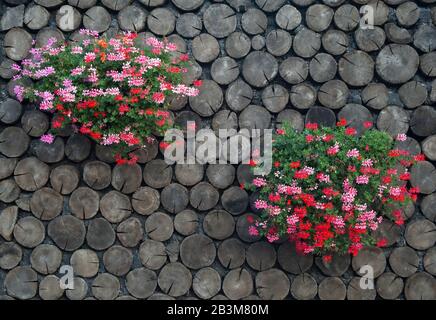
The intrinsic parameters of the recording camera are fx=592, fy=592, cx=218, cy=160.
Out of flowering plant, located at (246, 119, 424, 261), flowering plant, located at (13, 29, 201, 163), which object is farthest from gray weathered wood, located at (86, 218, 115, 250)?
flowering plant, located at (246, 119, 424, 261)

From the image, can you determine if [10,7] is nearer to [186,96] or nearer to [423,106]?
[186,96]

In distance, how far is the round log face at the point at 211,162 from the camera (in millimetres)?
3799

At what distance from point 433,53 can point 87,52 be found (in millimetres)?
2213

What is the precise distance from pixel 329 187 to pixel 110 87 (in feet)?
4.68

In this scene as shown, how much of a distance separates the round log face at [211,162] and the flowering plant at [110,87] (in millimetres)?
188

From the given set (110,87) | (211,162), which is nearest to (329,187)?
(211,162)

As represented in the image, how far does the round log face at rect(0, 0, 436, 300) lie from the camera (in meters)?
3.80

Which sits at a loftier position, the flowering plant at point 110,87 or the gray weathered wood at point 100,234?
the flowering plant at point 110,87

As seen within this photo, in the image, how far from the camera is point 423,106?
3.87 metres

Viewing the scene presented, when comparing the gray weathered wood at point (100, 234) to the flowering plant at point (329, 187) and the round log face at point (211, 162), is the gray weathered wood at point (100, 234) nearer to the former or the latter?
the round log face at point (211, 162)

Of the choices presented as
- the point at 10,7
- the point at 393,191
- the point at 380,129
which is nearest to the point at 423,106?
the point at 380,129

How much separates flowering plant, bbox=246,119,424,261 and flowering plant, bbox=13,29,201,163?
0.75 metres

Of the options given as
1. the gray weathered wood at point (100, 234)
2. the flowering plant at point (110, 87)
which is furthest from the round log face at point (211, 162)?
the flowering plant at point (110, 87)

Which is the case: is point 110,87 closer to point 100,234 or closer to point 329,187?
point 100,234
